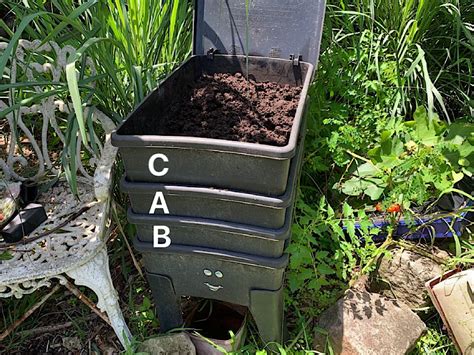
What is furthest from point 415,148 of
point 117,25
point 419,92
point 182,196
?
point 117,25

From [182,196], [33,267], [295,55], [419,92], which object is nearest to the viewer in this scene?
[182,196]

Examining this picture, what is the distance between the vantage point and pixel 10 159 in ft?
5.71

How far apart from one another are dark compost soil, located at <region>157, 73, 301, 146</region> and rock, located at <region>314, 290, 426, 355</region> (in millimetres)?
634

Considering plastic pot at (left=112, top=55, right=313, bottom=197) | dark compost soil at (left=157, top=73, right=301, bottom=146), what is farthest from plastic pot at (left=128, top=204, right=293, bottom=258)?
dark compost soil at (left=157, top=73, right=301, bottom=146)

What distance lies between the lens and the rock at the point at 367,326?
159cm

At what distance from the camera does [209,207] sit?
1.28m

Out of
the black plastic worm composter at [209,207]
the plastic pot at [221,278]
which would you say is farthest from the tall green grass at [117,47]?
the plastic pot at [221,278]

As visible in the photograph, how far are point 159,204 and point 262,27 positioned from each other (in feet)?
3.00

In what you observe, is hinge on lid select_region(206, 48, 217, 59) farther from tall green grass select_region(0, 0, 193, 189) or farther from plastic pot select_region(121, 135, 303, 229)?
plastic pot select_region(121, 135, 303, 229)

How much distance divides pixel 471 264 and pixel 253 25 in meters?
1.17

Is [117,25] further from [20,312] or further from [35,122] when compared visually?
[20,312]

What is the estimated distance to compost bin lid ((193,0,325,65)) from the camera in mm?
1828

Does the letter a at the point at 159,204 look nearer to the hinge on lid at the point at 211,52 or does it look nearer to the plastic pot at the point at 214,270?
the plastic pot at the point at 214,270

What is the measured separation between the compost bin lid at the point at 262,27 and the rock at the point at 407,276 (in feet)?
2.56
